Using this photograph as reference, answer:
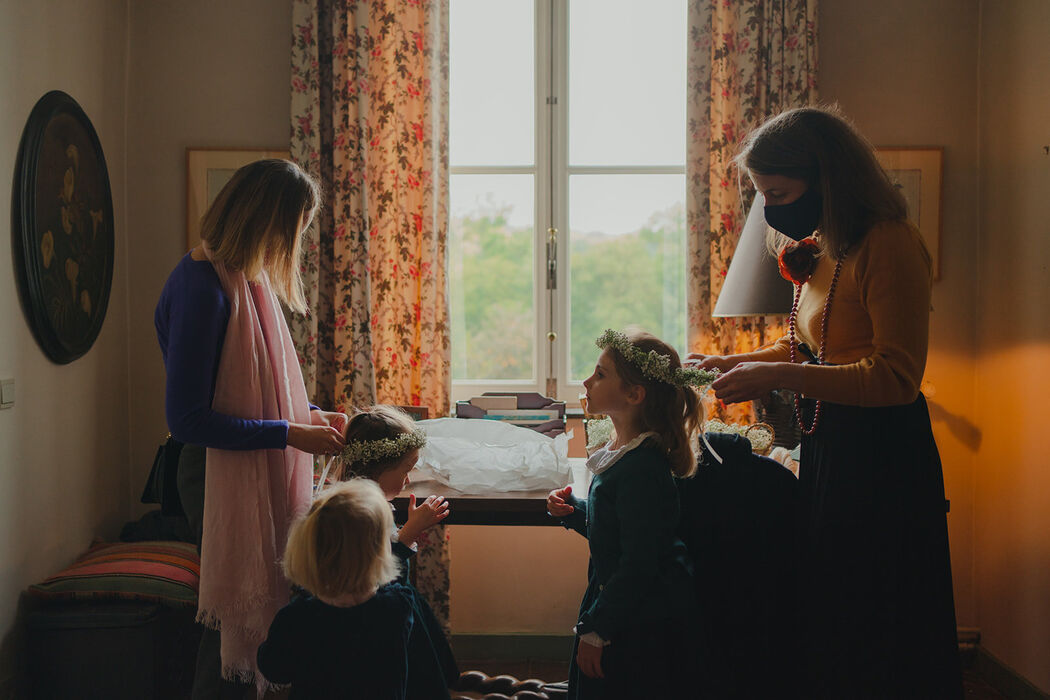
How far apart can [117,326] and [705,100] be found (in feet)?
8.12

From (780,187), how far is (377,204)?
1831mm

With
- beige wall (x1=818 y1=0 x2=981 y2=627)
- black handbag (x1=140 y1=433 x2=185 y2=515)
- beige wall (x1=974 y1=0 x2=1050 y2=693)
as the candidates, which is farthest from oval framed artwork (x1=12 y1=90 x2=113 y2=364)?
beige wall (x1=974 y1=0 x2=1050 y2=693)

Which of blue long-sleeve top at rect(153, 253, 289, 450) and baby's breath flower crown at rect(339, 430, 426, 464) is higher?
blue long-sleeve top at rect(153, 253, 289, 450)

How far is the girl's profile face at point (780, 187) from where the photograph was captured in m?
1.53

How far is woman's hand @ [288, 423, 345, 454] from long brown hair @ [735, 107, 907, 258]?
111 centimetres

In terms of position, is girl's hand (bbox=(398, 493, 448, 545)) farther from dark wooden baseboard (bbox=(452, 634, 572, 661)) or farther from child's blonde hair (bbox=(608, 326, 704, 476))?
dark wooden baseboard (bbox=(452, 634, 572, 661))

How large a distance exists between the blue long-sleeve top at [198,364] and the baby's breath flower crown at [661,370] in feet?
2.66

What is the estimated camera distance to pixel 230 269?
171cm

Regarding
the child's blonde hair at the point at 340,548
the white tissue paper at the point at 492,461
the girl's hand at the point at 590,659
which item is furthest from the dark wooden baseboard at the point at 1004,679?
the child's blonde hair at the point at 340,548

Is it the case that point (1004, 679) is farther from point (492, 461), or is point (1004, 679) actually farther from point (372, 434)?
point (372, 434)

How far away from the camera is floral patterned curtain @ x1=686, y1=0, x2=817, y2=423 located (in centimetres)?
295

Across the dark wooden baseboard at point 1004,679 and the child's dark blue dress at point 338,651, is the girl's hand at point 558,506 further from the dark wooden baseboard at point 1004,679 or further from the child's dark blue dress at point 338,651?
the dark wooden baseboard at point 1004,679

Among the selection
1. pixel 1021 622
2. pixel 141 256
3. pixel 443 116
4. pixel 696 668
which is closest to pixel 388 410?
pixel 696 668

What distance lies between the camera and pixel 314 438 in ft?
5.68
